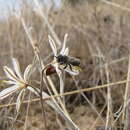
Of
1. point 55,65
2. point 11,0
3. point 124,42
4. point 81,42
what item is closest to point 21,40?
point 11,0

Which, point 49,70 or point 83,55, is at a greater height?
point 49,70

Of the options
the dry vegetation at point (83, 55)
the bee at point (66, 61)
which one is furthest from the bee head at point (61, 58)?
the dry vegetation at point (83, 55)

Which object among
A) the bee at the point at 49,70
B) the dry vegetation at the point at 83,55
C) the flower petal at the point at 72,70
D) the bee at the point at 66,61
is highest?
the bee at the point at 66,61

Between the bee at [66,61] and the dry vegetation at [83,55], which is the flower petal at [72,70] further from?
the dry vegetation at [83,55]

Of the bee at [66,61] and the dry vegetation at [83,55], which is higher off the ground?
the bee at [66,61]

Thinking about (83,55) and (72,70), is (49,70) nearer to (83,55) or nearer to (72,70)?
(72,70)

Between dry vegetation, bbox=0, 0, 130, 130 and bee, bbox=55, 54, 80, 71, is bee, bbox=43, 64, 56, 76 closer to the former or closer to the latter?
bee, bbox=55, 54, 80, 71

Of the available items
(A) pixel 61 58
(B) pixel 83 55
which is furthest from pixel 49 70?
(B) pixel 83 55

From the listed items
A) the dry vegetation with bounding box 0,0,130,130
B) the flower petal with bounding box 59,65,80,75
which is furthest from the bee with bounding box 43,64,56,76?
the dry vegetation with bounding box 0,0,130,130

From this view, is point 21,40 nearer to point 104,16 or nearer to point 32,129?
point 104,16

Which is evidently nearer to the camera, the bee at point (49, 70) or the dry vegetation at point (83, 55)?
the bee at point (49, 70)
